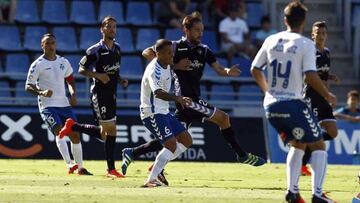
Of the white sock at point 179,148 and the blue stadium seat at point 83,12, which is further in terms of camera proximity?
the blue stadium seat at point 83,12

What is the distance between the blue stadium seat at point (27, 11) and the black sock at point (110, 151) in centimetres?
1038

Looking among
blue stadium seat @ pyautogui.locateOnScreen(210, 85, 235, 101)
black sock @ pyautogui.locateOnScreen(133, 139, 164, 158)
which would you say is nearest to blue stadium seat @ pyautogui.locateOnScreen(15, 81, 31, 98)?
blue stadium seat @ pyautogui.locateOnScreen(210, 85, 235, 101)

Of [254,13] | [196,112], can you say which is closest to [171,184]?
[196,112]

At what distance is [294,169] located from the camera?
12.0 meters

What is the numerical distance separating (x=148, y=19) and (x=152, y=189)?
1406cm

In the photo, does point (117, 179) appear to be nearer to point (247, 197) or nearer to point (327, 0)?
point (247, 197)

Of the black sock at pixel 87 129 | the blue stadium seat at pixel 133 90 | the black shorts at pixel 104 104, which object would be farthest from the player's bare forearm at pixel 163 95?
the blue stadium seat at pixel 133 90

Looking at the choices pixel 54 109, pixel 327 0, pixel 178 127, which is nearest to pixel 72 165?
pixel 54 109

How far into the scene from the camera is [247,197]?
13188mm

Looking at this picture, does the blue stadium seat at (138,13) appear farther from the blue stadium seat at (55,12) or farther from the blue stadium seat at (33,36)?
the blue stadium seat at (33,36)

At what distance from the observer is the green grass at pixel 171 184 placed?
1289cm

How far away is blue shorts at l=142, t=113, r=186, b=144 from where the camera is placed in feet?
48.2

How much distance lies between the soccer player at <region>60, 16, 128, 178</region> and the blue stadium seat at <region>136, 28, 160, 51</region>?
9.75 metres

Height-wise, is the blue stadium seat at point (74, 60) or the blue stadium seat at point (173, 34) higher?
the blue stadium seat at point (173, 34)
